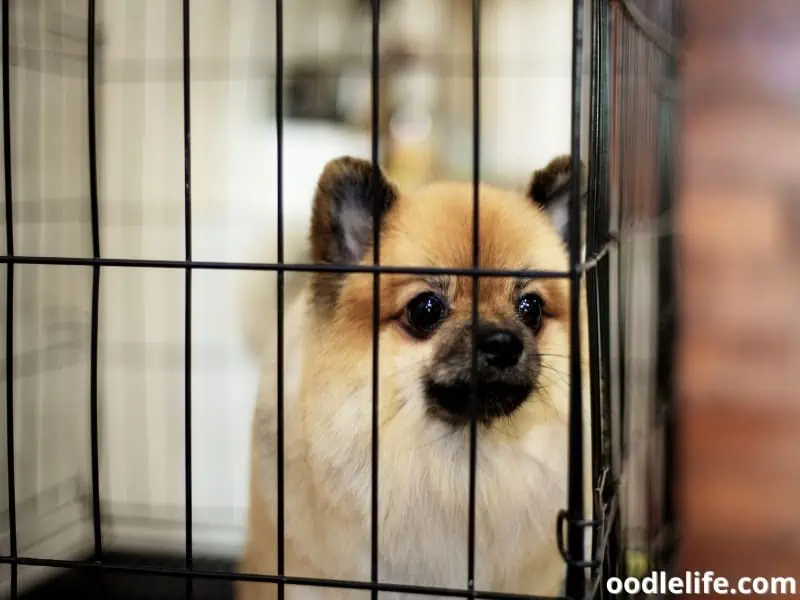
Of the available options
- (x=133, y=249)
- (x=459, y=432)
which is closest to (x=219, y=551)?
(x=133, y=249)

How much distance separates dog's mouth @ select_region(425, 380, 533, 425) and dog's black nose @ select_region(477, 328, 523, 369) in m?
0.03

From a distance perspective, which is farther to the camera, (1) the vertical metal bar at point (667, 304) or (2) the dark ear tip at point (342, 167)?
(1) the vertical metal bar at point (667, 304)

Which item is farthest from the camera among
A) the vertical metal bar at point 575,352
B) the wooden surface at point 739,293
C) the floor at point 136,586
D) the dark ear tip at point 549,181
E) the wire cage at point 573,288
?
the wooden surface at point 739,293

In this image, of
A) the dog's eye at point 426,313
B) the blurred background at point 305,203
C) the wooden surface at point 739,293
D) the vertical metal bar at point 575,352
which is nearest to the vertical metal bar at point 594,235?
the vertical metal bar at point 575,352

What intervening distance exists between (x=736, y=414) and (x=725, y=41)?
90 centimetres

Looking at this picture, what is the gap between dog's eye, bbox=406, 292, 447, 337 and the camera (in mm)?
1123

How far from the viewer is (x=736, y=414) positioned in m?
2.16

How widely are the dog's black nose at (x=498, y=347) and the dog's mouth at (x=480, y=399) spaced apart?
34 mm

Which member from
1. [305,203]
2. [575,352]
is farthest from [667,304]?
[575,352]

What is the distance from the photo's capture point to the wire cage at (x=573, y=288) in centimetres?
91

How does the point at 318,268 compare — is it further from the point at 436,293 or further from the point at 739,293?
the point at 739,293

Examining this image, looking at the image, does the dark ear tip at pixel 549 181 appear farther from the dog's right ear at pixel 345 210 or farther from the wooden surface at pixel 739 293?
the wooden surface at pixel 739 293

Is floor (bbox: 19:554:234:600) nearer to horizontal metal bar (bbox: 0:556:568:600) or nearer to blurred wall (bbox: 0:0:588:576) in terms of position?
blurred wall (bbox: 0:0:588:576)

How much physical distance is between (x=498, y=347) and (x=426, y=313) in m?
0.15
